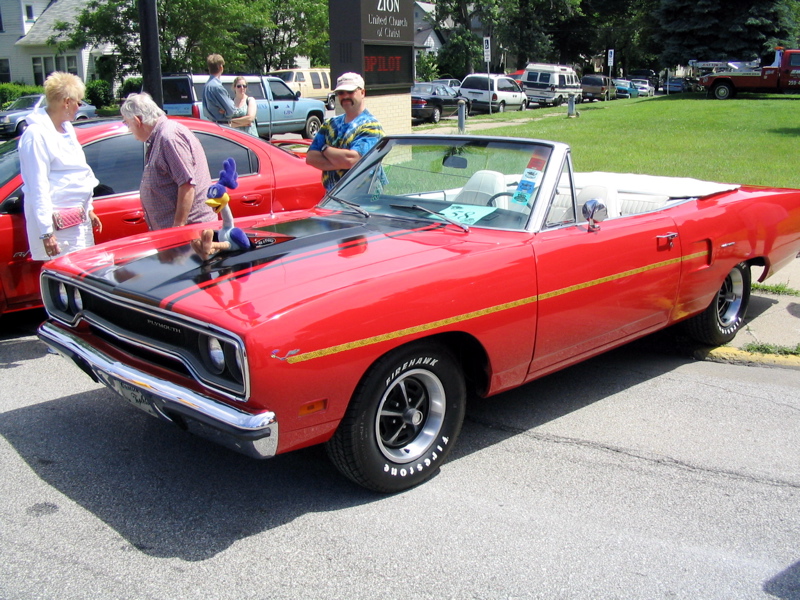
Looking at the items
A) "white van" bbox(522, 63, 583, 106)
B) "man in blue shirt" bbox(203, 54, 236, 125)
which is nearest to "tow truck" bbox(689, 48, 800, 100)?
"white van" bbox(522, 63, 583, 106)

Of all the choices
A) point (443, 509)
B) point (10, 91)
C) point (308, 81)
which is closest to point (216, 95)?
point (443, 509)

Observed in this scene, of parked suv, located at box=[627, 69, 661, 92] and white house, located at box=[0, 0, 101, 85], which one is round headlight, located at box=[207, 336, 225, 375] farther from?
parked suv, located at box=[627, 69, 661, 92]

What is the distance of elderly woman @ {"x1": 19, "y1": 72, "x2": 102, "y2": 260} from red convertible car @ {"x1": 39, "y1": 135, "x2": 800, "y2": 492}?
96cm

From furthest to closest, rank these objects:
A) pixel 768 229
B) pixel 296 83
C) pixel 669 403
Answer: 1. pixel 296 83
2. pixel 768 229
3. pixel 669 403

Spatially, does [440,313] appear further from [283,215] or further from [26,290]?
[26,290]

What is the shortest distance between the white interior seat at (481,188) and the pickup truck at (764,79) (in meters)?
31.3

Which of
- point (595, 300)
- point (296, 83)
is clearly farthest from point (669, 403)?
point (296, 83)

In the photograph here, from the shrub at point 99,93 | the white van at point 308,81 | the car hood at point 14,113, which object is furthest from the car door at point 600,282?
the shrub at point 99,93

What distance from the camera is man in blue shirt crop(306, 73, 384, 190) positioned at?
216 inches

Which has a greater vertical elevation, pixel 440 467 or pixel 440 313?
pixel 440 313

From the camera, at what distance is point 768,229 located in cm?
555

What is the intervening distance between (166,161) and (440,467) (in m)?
2.59

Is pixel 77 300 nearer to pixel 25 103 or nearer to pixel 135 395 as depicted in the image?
pixel 135 395

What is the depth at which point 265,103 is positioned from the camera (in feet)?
67.5
